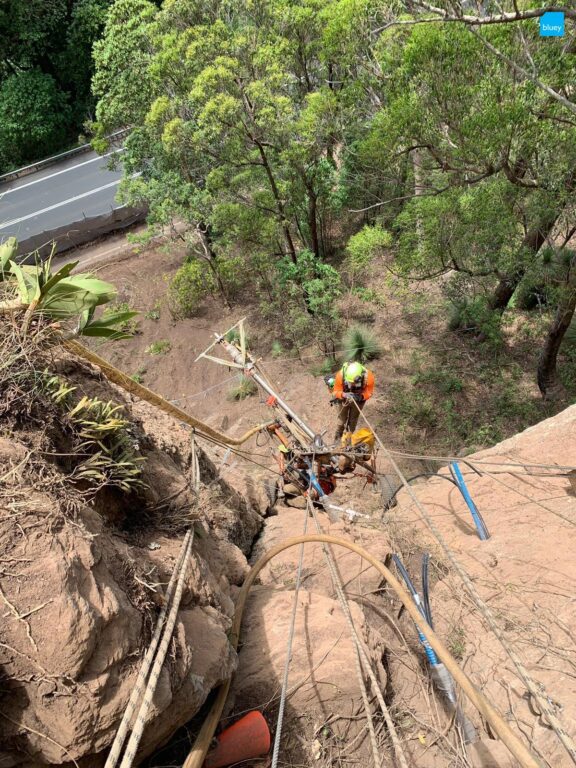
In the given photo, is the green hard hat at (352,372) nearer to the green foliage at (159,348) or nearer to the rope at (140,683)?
the rope at (140,683)

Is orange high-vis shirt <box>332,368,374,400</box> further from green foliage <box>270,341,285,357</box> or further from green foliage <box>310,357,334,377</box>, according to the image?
green foliage <box>270,341,285,357</box>

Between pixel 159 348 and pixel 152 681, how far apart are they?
1362 centimetres

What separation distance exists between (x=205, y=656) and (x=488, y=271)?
31.9 feet

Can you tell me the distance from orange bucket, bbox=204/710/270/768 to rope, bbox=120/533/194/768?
596 millimetres

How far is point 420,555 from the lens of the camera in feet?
17.4

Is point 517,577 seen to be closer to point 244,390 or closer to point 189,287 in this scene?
point 244,390

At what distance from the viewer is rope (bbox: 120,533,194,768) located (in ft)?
6.02

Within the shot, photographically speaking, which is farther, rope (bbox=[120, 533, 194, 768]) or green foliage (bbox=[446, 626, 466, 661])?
green foliage (bbox=[446, 626, 466, 661])

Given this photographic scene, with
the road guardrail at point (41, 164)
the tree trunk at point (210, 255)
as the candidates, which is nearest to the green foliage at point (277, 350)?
the tree trunk at point (210, 255)

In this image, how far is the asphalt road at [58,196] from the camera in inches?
726

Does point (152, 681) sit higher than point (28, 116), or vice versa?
point (28, 116)

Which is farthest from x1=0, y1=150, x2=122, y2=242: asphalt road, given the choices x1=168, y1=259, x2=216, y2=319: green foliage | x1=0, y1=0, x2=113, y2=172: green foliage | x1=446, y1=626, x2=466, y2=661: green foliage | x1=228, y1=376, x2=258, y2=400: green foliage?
x1=446, y1=626, x2=466, y2=661: green foliage

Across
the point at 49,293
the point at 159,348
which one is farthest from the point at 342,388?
the point at 159,348

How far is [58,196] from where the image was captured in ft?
64.9
